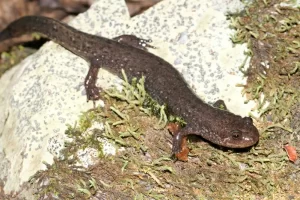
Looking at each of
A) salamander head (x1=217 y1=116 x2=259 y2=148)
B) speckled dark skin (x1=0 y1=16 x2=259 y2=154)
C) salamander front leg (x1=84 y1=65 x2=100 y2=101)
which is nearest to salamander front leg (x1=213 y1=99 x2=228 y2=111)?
speckled dark skin (x1=0 y1=16 x2=259 y2=154)

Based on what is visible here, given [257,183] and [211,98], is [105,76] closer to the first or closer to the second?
[211,98]

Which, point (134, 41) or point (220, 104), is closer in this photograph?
point (220, 104)

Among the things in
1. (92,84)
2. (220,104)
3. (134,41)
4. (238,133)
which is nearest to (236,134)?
(238,133)

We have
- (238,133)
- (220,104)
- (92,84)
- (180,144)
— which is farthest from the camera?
(92,84)

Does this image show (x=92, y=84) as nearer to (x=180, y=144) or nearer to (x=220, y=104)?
(x=180, y=144)

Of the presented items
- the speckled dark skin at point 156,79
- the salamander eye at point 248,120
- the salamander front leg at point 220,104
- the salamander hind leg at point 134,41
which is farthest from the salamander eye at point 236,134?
the salamander hind leg at point 134,41

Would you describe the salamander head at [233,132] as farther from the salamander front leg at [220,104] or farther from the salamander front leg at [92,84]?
the salamander front leg at [92,84]

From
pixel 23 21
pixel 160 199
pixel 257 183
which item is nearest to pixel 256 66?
pixel 257 183
